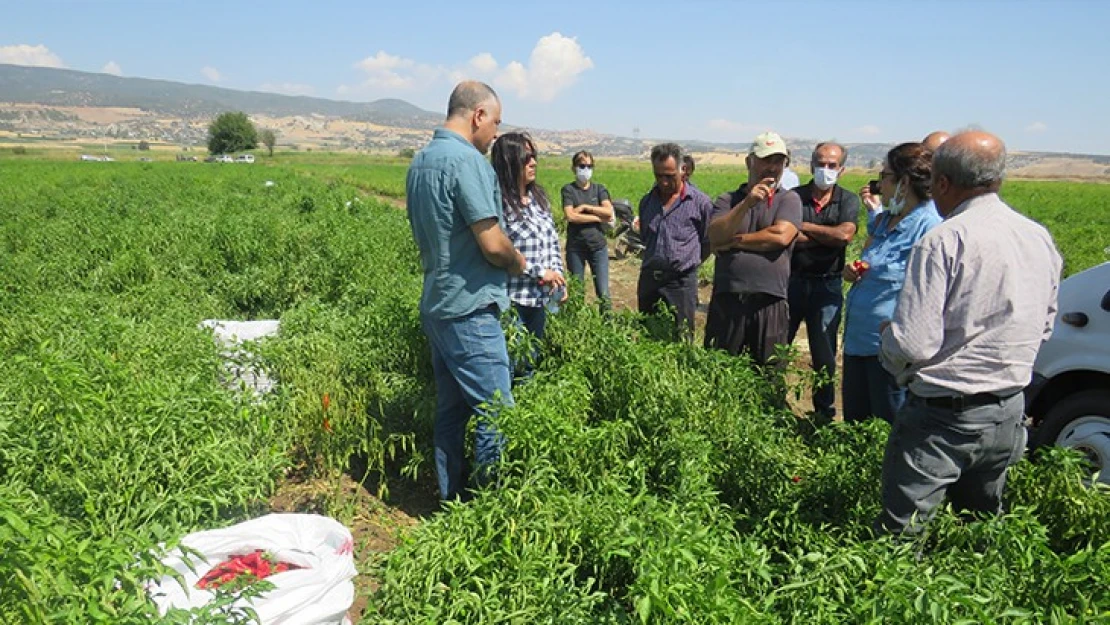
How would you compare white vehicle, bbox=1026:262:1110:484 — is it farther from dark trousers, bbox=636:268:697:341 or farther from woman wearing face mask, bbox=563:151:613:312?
woman wearing face mask, bbox=563:151:613:312

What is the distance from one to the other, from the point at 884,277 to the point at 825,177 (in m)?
1.44

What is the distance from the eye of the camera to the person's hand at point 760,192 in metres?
4.23

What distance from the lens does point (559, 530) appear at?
2572 mm

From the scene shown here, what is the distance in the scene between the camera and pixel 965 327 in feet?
8.01

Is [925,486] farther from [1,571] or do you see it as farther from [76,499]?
[76,499]

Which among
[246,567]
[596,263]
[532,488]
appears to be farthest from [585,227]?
[246,567]

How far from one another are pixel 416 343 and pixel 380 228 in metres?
6.18

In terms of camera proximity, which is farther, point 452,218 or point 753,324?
point 753,324

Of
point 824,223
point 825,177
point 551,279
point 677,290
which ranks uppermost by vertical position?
point 825,177

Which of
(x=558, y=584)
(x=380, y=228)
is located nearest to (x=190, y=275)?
(x=380, y=228)

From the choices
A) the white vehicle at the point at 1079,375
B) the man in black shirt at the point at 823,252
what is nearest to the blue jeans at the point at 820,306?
the man in black shirt at the point at 823,252

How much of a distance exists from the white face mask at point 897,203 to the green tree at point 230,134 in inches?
3936

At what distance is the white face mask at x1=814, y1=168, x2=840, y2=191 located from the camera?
5.00 metres

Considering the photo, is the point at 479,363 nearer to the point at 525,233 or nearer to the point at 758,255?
the point at 525,233
